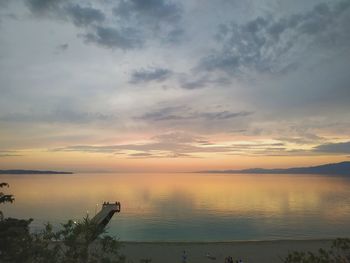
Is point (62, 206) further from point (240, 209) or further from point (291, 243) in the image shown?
point (291, 243)

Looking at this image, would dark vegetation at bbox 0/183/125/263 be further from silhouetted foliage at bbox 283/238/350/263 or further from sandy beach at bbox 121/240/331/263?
sandy beach at bbox 121/240/331/263

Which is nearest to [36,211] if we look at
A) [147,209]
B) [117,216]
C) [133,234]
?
[117,216]

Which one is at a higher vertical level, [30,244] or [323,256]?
[323,256]

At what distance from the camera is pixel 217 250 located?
49.5 m

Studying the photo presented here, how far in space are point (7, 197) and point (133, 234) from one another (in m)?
52.5

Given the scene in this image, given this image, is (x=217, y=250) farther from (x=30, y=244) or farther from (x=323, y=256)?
(x=323, y=256)

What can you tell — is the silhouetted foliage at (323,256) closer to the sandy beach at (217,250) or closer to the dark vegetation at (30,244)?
the dark vegetation at (30,244)

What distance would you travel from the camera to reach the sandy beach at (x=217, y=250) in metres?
44.7

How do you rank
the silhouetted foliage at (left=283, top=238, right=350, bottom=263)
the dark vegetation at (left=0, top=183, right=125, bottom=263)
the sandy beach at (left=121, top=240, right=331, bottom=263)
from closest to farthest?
the silhouetted foliage at (left=283, top=238, right=350, bottom=263) → the dark vegetation at (left=0, top=183, right=125, bottom=263) → the sandy beach at (left=121, top=240, right=331, bottom=263)

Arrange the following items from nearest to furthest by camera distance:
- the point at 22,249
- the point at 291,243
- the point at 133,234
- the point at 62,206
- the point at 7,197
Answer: the point at 7,197, the point at 22,249, the point at 291,243, the point at 133,234, the point at 62,206

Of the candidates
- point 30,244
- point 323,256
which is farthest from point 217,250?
point 323,256

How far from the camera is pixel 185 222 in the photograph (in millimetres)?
79938

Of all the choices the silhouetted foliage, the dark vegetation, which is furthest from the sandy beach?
the silhouetted foliage

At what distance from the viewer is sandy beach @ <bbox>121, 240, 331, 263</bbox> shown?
44.7m
